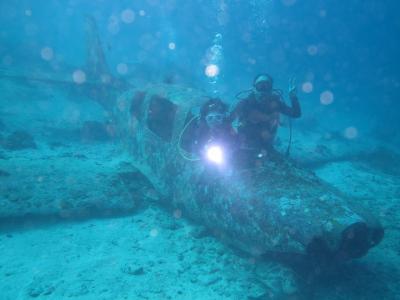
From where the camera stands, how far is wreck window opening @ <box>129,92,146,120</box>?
27.0 feet

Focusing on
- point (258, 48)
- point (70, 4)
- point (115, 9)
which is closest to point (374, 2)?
point (258, 48)

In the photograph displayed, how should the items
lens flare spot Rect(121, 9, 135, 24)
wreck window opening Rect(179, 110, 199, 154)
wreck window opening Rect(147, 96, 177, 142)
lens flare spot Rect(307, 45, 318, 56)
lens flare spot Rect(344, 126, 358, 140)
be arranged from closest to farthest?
wreck window opening Rect(179, 110, 199, 154), wreck window opening Rect(147, 96, 177, 142), lens flare spot Rect(344, 126, 358, 140), lens flare spot Rect(307, 45, 318, 56), lens flare spot Rect(121, 9, 135, 24)

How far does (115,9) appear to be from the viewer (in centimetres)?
15050

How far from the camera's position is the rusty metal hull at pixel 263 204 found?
13.2ft

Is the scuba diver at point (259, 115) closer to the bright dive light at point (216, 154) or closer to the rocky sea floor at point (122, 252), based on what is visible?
the bright dive light at point (216, 154)

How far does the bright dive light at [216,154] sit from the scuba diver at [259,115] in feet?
1.35

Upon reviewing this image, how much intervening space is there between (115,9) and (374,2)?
12001cm

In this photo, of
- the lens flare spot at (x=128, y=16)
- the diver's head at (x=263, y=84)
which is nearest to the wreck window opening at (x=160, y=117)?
the diver's head at (x=263, y=84)

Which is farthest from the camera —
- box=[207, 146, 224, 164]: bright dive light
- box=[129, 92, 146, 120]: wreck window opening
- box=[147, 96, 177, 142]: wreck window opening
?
box=[129, 92, 146, 120]: wreck window opening

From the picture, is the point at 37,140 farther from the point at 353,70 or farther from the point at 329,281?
the point at 353,70

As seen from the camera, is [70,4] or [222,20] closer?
[222,20]

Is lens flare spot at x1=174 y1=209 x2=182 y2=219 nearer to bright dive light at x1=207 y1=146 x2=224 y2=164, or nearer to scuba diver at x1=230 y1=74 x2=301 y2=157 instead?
bright dive light at x1=207 y1=146 x2=224 y2=164

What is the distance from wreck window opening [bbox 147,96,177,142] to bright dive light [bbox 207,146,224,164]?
190 cm

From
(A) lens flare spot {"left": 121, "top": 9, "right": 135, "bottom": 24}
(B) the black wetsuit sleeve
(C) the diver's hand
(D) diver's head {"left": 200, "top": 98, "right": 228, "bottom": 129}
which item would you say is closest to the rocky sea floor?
(D) diver's head {"left": 200, "top": 98, "right": 228, "bottom": 129}
